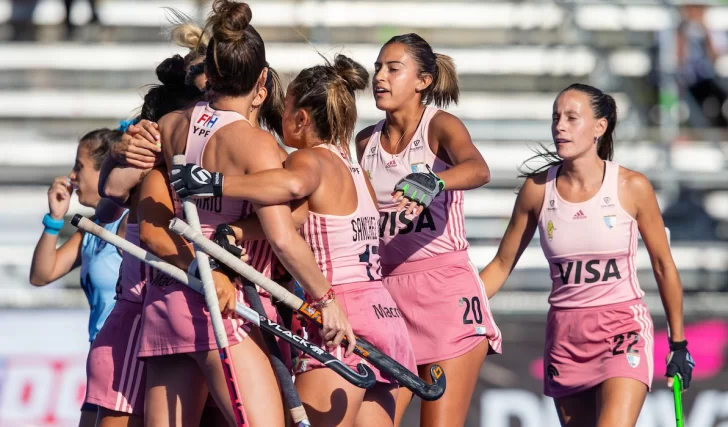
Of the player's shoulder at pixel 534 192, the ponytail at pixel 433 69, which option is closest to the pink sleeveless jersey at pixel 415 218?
the ponytail at pixel 433 69

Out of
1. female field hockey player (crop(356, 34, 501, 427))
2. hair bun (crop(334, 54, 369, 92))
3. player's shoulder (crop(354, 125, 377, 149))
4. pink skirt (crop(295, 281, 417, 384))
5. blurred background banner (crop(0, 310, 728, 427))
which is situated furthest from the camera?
blurred background banner (crop(0, 310, 728, 427))

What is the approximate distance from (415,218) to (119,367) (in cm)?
147

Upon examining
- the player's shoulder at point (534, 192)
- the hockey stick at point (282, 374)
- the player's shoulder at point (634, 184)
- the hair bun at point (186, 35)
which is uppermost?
the hair bun at point (186, 35)

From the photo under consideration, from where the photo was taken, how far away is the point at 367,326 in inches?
146

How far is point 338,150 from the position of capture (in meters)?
3.80

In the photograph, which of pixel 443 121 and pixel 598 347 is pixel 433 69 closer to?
pixel 443 121

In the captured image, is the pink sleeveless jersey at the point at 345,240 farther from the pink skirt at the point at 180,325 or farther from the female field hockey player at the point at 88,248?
the female field hockey player at the point at 88,248

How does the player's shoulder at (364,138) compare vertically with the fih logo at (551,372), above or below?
above

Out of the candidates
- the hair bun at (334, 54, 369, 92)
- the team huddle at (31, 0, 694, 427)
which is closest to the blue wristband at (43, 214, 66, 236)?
the team huddle at (31, 0, 694, 427)

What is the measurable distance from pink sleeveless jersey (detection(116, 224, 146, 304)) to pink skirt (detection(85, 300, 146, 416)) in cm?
4

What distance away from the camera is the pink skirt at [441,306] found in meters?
4.51

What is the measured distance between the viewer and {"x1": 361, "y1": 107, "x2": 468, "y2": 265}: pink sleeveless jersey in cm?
460

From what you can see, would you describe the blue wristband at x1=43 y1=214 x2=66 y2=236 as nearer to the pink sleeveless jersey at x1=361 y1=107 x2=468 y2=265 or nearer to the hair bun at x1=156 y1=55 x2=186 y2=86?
the hair bun at x1=156 y1=55 x2=186 y2=86

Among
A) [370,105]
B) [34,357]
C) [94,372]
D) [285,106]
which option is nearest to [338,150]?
[285,106]
